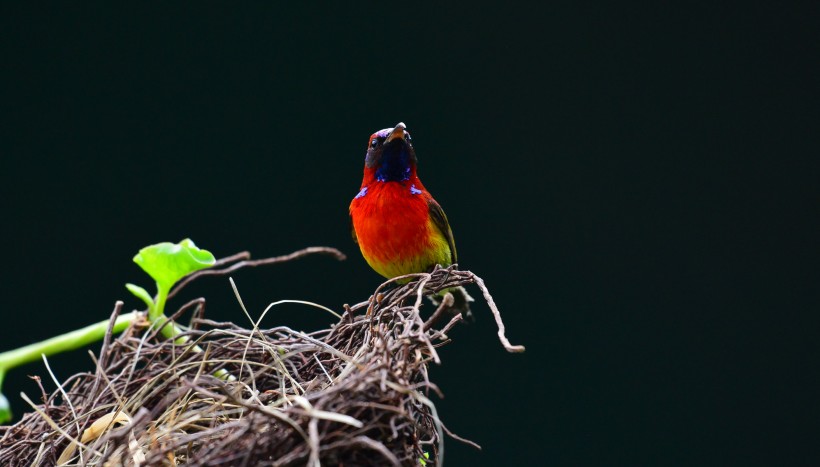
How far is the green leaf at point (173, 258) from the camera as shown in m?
1.35

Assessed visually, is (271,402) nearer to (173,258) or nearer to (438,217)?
(173,258)

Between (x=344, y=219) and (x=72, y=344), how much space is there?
209 cm

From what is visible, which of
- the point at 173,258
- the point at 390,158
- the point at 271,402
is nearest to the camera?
the point at 271,402

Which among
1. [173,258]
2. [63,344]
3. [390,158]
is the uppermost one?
[390,158]

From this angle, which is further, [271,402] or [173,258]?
[173,258]

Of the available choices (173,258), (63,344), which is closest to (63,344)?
(63,344)

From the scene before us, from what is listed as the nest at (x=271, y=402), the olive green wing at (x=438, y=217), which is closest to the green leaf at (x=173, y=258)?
the nest at (x=271, y=402)

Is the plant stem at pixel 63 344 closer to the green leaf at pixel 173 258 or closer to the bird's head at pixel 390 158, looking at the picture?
the green leaf at pixel 173 258

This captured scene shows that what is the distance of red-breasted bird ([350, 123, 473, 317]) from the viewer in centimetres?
143

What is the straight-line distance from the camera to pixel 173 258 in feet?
4.45

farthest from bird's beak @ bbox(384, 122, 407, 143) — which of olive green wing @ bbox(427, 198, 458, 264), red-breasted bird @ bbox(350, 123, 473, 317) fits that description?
olive green wing @ bbox(427, 198, 458, 264)

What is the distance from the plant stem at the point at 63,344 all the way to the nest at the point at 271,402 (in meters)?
0.09

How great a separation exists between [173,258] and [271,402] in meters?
0.43

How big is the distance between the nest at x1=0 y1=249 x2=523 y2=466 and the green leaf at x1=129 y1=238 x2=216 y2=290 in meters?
0.07
